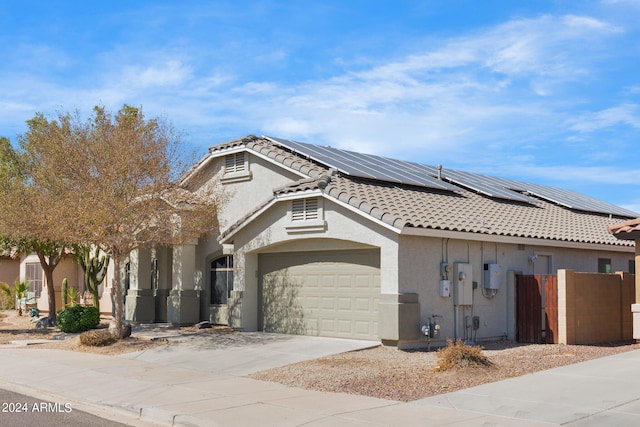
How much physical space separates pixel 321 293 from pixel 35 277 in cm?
2164

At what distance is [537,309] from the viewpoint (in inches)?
719

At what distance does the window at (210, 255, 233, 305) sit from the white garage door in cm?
204

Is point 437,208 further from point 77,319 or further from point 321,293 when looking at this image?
point 77,319

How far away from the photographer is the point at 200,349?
55.8 feet

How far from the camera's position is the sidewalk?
31.6 feet

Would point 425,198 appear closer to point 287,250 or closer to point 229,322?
point 287,250

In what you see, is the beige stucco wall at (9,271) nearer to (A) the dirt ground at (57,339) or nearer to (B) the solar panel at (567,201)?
(A) the dirt ground at (57,339)

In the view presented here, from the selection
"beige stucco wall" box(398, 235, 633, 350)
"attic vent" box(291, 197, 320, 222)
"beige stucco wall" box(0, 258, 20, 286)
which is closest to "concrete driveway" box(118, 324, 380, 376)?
"beige stucco wall" box(398, 235, 633, 350)

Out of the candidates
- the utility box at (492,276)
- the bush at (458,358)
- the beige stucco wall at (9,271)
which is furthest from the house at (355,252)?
the beige stucco wall at (9,271)

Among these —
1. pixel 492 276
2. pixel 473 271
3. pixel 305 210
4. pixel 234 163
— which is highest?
pixel 234 163

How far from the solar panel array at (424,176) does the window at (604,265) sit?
3.19m

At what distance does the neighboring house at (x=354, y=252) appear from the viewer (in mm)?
16828

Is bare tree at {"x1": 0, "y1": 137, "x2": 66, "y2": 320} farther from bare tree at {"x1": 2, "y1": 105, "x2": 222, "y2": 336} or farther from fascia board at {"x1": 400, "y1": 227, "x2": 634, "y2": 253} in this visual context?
fascia board at {"x1": 400, "y1": 227, "x2": 634, "y2": 253}

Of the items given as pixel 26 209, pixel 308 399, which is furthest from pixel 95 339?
pixel 308 399
